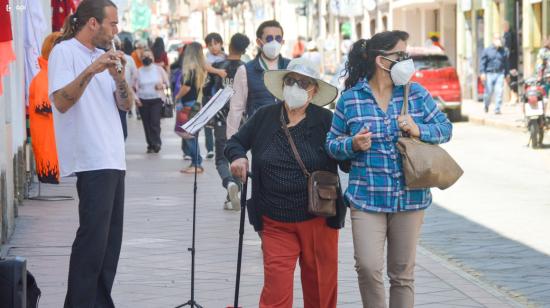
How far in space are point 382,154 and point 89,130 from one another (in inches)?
62.2

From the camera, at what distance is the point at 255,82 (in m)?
10.2

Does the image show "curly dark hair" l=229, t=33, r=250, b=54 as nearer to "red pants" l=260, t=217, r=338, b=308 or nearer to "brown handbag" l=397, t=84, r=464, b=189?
"red pants" l=260, t=217, r=338, b=308

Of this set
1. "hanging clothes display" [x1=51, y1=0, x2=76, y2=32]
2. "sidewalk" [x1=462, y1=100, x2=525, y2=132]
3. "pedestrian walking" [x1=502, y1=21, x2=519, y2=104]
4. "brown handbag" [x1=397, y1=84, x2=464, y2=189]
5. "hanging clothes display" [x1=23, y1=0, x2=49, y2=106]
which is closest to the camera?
"brown handbag" [x1=397, y1=84, x2=464, y2=189]

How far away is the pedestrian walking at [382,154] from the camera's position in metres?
6.49

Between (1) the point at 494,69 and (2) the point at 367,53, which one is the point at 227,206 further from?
(1) the point at 494,69

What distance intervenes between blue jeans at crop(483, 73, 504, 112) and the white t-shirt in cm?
2359

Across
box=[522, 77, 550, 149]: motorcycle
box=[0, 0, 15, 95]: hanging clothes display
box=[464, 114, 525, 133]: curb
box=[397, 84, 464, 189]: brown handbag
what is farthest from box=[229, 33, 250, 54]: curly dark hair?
box=[464, 114, 525, 133]: curb

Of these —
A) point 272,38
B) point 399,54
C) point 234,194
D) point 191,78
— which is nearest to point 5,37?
point 272,38

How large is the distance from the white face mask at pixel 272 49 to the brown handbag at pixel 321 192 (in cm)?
343

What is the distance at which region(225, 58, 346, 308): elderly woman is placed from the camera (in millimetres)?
6629

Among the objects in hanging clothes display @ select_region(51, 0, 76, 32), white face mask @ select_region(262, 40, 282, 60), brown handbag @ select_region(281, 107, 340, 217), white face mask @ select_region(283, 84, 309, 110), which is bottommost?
brown handbag @ select_region(281, 107, 340, 217)

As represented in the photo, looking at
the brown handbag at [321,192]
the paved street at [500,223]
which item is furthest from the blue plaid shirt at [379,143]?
the paved street at [500,223]

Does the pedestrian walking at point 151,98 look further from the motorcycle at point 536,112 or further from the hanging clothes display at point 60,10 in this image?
the motorcycle at point 536,112

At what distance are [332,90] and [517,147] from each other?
50.2ft
